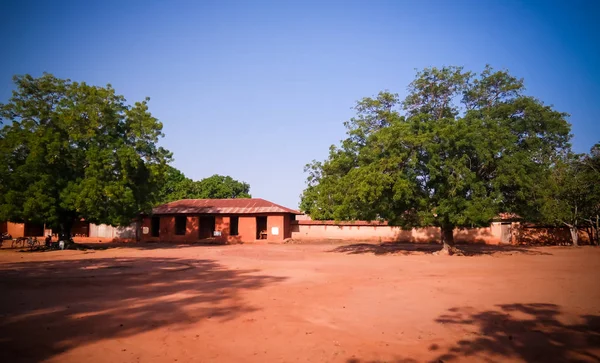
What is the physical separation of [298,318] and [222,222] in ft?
93.3

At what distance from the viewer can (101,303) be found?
27.5 feet

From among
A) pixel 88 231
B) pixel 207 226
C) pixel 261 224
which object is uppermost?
pixel 261 224

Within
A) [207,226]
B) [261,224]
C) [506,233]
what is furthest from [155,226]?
[506,233]

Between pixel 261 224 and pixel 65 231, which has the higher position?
pixel 261 224

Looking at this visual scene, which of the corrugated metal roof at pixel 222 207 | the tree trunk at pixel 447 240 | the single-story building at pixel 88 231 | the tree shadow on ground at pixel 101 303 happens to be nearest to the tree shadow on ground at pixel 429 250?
the tree trunk at pixel 447 240

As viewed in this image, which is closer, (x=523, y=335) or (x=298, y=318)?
(x=523, y=335)

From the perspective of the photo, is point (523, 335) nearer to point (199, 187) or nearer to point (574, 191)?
point (574, 191)

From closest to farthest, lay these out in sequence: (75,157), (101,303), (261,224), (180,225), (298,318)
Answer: (298,318)
(101,303)
(75,157)
(180,225)
(261,224)

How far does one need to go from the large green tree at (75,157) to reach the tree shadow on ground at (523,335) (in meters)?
21.1

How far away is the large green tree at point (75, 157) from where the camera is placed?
2225cm

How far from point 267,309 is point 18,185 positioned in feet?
72.6

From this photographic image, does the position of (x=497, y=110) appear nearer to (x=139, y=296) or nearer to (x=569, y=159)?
(x=569, y=159)

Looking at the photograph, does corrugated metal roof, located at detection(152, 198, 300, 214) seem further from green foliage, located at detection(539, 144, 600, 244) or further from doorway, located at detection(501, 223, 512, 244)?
green foliage, located at detection(539, 144, 600, 244)

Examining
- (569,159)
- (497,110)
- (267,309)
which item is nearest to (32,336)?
(267,309)
